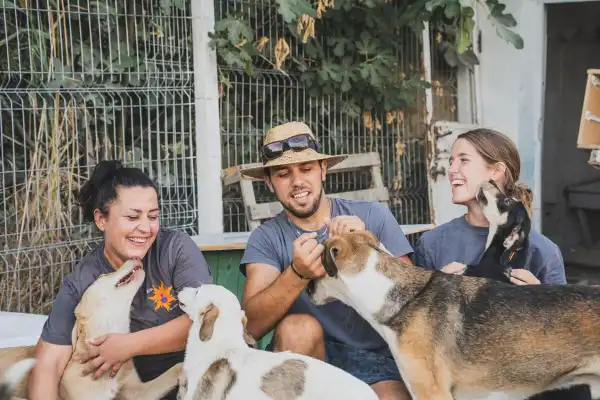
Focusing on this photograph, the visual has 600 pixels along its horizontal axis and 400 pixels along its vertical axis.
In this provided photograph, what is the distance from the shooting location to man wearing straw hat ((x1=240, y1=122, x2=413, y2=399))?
3.80 metres

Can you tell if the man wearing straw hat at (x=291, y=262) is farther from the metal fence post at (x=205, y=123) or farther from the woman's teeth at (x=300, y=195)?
the metal fence post at (x=205, y=123)

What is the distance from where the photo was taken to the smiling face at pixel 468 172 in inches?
158

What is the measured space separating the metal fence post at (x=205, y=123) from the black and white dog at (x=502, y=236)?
116 inches

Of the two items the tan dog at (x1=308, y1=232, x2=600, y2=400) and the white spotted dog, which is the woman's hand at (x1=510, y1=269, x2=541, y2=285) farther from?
the white spotted dog

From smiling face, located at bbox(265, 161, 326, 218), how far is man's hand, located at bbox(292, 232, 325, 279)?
0.44 m

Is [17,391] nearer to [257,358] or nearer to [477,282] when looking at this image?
[257,358]

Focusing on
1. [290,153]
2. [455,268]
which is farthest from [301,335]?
[290,153]

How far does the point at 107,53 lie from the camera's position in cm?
625

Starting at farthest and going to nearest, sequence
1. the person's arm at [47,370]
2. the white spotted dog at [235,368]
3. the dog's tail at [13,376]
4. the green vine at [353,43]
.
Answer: the green vine at [353,43]
the person's arm at [47,370]
the dog's tail at [13,376]
the white spotted dog at [235,368]

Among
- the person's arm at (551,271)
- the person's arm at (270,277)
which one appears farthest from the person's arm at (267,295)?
the person's arm at (551,271)

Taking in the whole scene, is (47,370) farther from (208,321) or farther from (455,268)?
(455,268)

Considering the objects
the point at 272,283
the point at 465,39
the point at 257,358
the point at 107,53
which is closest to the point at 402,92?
the point at 465,39

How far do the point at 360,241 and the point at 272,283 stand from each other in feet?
1.54

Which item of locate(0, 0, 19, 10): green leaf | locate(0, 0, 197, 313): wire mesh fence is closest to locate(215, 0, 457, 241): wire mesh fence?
locate(0, 0, 197, 313): wire mesh fence
